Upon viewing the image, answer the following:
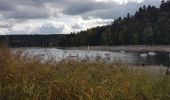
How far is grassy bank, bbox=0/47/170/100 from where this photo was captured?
24.2ft

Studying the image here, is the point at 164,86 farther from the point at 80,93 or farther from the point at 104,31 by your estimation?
the point at 104,31

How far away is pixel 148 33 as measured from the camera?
159375 millimetres

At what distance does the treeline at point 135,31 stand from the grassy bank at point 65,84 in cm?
14335

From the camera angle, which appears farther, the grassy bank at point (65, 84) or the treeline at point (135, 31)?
the treeline at point (135, 31)

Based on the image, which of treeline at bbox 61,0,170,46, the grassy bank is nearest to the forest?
treeline at bbox 61,0,170,46

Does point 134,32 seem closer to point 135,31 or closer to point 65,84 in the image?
point 135,31

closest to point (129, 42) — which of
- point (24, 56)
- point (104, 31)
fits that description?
point (104, 31)

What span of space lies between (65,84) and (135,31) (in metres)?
166

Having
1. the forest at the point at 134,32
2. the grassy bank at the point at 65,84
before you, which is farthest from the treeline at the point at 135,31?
the grassy bank at the point at 65,84

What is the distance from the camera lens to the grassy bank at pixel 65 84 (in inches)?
291

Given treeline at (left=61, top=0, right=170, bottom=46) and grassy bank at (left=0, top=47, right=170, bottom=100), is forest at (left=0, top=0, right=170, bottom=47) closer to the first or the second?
treeline at (left=61, top=0, right=170, bottom=46)

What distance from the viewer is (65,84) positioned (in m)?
7.48

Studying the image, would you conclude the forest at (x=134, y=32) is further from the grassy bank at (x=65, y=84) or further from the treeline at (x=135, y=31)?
the grassy bank at (x=65, y=84)

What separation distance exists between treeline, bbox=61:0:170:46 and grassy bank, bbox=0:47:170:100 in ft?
470
